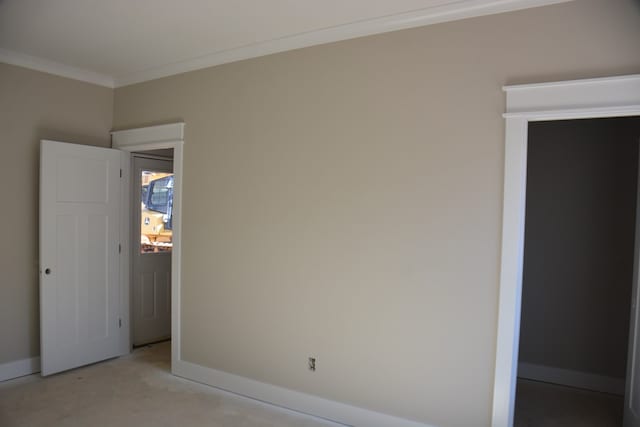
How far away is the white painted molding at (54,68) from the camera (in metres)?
3.80

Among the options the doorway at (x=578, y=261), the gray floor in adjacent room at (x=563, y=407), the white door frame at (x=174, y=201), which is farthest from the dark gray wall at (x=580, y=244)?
the white door frame at (x=174, y=201)

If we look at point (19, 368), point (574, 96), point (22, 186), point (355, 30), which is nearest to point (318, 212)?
point (355, 30)

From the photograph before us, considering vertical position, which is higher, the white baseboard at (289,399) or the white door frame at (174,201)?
the white door frame at (174,201)

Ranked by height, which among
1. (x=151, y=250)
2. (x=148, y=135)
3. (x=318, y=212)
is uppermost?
(x=148, y=135)

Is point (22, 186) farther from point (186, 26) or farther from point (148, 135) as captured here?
point (186, 26)

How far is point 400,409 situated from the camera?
115 inches

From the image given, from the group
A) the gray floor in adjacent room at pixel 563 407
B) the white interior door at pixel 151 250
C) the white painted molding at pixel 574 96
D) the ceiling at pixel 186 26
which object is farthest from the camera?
the white interior door at pixel 151 250

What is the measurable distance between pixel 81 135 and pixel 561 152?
461cm

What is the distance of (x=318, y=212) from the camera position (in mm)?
3258

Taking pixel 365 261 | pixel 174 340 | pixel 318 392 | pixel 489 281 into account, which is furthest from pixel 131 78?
pixel 489 281

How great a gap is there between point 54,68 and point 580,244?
16.8ft

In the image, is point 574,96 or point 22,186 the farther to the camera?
point 22,186

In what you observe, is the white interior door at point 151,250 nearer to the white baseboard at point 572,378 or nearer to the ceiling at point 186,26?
the ceiling at point 186,26

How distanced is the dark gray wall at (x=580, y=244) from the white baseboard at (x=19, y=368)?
14.9ft
